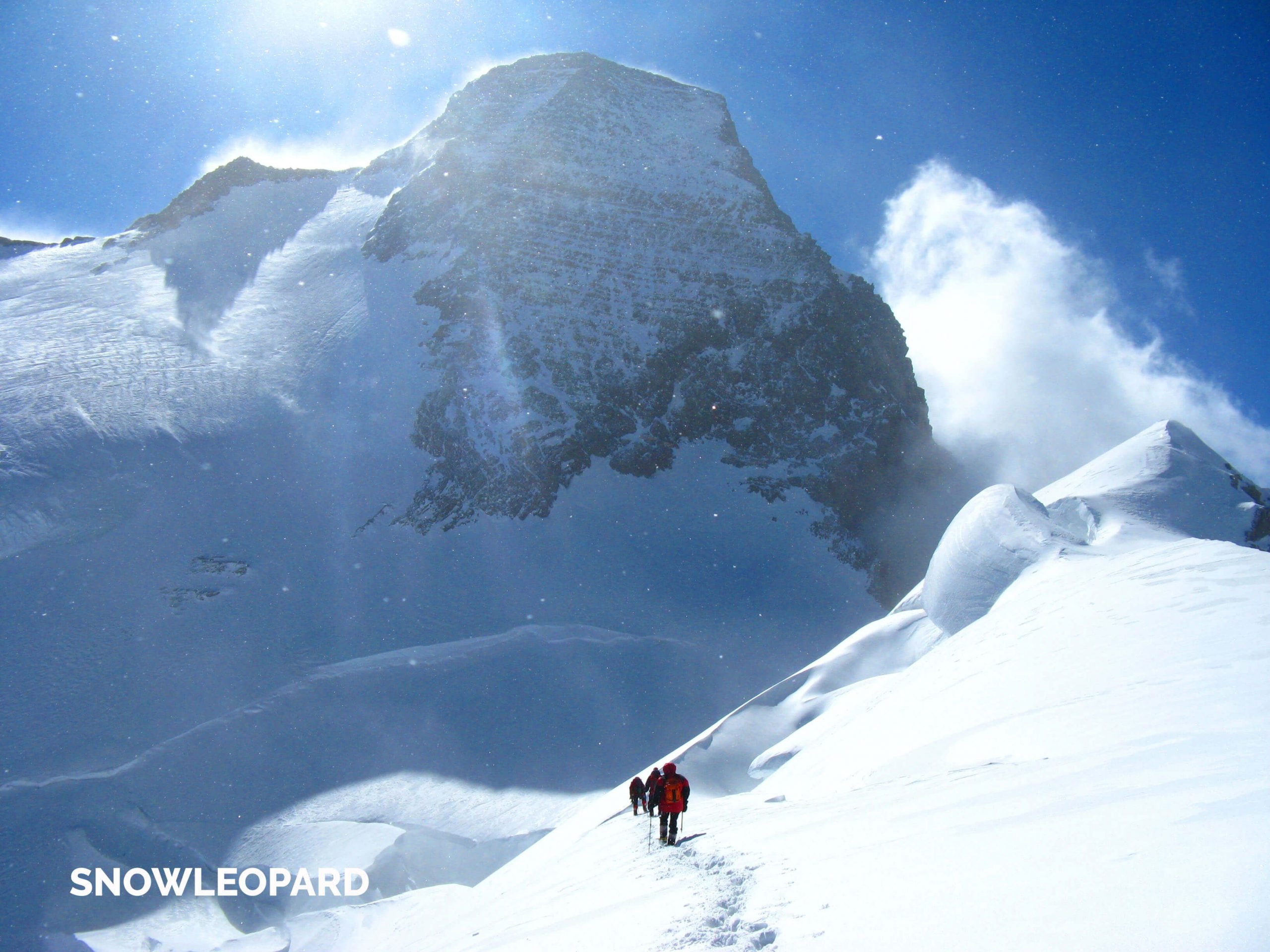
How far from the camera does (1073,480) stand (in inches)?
717

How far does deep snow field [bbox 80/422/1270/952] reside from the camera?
2.95 metres

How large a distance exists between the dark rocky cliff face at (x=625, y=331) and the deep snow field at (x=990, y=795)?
31.0m

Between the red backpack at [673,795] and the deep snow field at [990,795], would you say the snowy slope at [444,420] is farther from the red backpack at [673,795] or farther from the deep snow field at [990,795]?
the red backpack at [673,795]

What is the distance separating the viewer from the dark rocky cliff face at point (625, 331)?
4662cm

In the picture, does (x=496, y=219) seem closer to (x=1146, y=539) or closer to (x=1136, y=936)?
(x=1146, y=539)

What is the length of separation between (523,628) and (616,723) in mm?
8833

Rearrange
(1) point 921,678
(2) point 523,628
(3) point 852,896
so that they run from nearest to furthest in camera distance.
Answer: (3) point 852,896, (1) point 921,678, (2) point 523,628

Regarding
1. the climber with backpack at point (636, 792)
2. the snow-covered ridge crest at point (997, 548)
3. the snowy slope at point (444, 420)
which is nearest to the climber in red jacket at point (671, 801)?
the climber with backpack at point (636, 792)

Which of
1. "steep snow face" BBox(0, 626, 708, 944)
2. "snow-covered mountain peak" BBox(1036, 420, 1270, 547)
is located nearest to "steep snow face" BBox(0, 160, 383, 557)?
"steep snow face" BBox(0, 626, 708, 944)

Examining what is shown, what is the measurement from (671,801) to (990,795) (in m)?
3.56

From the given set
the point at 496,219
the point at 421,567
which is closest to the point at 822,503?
the point at 421,567

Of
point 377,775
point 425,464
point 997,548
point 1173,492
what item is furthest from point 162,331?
point 1173,492

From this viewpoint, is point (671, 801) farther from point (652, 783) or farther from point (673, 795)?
point (652, 783)

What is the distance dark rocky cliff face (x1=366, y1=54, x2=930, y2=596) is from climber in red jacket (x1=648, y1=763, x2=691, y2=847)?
35.9m
